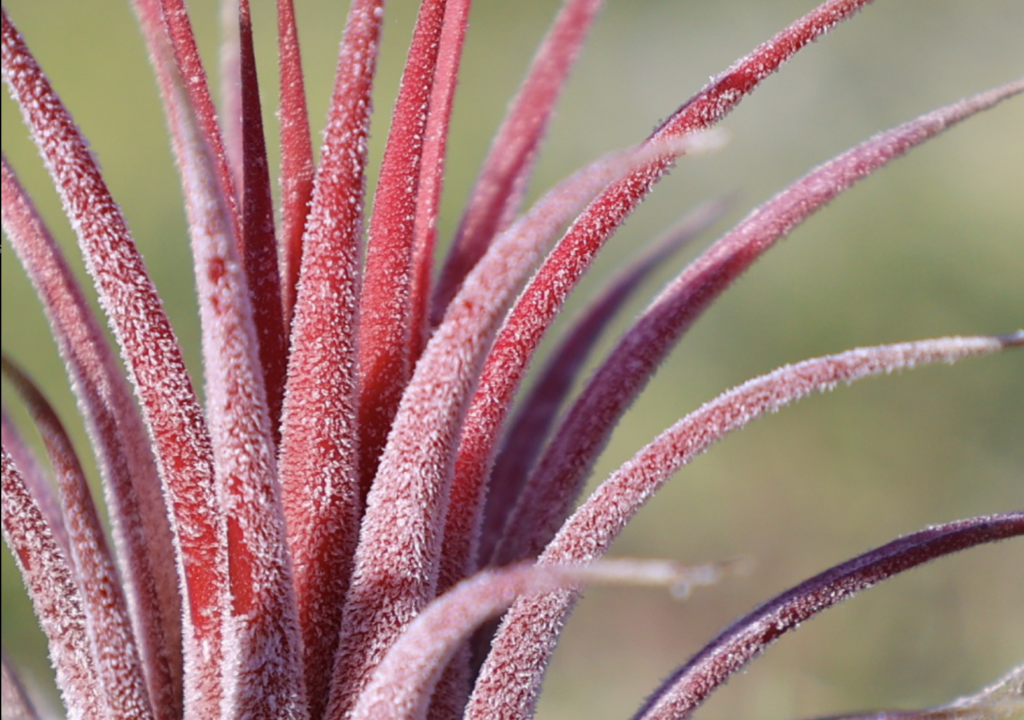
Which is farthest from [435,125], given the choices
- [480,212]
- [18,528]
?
[18,528]

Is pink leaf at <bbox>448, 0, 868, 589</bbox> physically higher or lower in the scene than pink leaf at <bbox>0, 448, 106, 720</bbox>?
higher

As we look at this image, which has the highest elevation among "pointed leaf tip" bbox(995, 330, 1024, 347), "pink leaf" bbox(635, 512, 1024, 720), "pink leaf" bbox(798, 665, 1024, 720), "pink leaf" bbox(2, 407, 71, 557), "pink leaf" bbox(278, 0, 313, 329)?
"pink leaf" bbox(278, 0, 313, 329)

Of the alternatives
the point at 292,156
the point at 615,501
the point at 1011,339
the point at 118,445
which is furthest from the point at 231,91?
the point at 1011,339

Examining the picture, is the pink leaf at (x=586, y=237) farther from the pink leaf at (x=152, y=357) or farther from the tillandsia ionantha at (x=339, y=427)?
the pink leaf at (x=152, y=357)

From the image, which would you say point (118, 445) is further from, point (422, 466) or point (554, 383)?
point (554, 383)

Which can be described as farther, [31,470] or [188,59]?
[31,470]

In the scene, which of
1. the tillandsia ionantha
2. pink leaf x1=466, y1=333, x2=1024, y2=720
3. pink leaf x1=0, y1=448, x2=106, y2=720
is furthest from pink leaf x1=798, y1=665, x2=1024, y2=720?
pink leaf x1=0, y1=448, x2=106, y2=720

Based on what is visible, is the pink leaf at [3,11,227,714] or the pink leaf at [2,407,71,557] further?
the pink leaf at [2,407,71,557]

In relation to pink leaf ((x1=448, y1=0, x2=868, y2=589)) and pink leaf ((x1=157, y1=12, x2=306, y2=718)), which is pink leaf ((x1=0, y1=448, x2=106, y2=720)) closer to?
pink leaf ((x1=157, y1=12, x2=306, y2=718))
